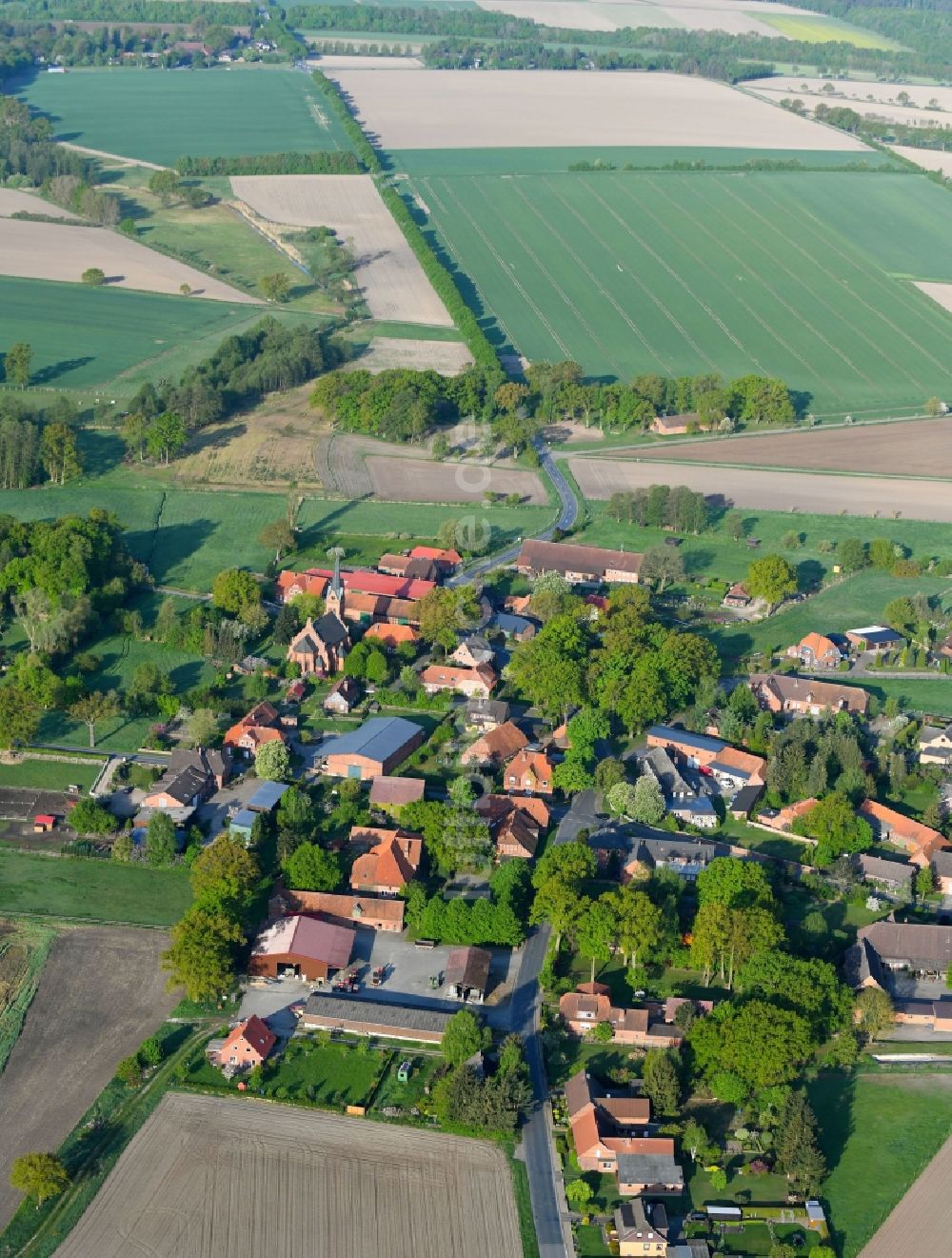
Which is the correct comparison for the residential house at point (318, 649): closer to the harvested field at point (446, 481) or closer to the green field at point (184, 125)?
the harvested field at point (446, 481)

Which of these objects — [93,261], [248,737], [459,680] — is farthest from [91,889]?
[93,261]

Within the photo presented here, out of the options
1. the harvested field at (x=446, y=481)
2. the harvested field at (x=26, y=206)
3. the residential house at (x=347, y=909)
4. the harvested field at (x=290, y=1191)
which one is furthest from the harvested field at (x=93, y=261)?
the harvested field at (x=290, y=1191)

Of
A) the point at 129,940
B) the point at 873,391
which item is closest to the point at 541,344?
the point at 873,391

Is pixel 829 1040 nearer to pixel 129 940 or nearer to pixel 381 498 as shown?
pixel 129 940

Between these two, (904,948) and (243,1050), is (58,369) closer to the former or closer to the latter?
(243,1050)

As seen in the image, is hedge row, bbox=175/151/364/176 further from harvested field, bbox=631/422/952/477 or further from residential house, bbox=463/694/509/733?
residential house, bbox=463/694/509/733
